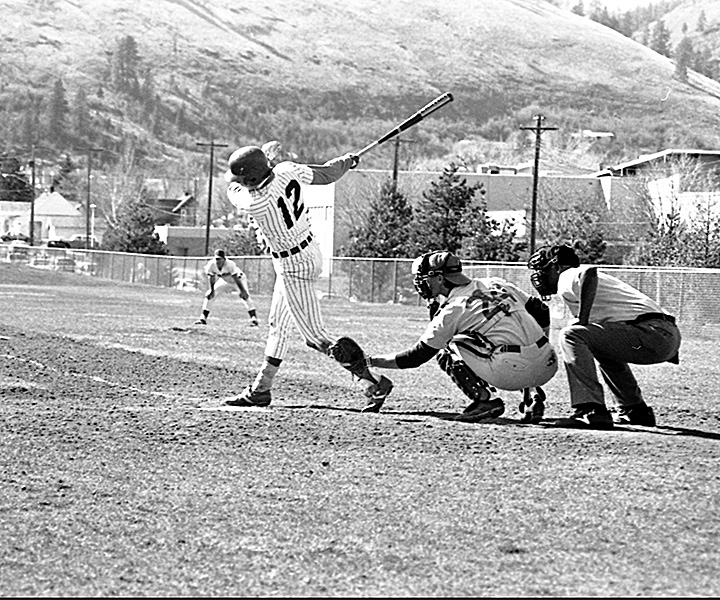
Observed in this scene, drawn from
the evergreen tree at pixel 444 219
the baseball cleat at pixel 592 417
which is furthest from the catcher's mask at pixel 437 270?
the evergreen tree at pixel 444 219

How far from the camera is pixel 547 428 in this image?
9.34 m

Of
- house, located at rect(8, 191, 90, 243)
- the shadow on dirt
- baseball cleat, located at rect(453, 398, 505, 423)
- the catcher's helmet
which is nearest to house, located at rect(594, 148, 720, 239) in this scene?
the shadow on dirt

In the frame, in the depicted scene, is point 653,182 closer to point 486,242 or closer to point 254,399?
point 486,242

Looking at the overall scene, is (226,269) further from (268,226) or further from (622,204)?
(622,204)

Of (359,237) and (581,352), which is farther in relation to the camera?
(359,237)

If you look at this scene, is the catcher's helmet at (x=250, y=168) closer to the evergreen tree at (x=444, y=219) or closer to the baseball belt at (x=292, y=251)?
the baseball belt at (x=292, y=251)

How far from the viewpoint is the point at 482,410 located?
984 centimetres

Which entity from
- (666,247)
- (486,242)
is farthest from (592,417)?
(486,242)

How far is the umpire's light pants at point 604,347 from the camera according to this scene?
9344mm

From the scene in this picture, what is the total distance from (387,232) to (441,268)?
181 feet

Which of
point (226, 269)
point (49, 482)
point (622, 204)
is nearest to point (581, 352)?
point (49, 482)

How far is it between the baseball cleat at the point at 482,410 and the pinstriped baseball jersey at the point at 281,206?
1881 millimetres

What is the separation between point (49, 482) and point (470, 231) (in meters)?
53.8

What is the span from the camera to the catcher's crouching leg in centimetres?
977
